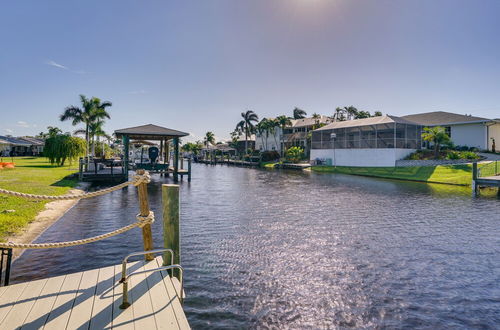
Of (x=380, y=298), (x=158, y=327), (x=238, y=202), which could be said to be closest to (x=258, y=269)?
(x=380, y=298)

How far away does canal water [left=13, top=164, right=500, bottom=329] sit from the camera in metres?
6.11

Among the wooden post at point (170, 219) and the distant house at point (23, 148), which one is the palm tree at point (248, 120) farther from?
the wooden post at point (170, 219)

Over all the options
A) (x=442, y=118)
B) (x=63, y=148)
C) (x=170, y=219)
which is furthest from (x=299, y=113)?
(x=170, y=219)

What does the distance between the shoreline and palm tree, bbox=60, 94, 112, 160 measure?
3621 centimetres

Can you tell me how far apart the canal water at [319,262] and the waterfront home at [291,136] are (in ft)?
180

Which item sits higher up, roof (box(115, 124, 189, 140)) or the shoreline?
roof (box(115, 124, 189, 140))

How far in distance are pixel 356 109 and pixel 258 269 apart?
8956cm

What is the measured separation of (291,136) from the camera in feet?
243

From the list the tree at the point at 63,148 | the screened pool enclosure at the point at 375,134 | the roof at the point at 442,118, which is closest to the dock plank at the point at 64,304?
the tree at the point at 63,148

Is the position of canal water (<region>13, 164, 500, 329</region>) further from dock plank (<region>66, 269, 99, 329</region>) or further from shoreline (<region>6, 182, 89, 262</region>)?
dock plank (<region>66, 269, 99, 329</region>)

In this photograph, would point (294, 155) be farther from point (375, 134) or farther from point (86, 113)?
point (86, 113)

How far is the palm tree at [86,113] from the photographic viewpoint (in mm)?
47062

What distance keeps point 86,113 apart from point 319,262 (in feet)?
165

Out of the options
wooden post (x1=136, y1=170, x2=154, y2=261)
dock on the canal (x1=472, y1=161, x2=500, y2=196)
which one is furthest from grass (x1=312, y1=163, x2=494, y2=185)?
wooden post (x1=136, y1=170, x2=154, y2=261)
